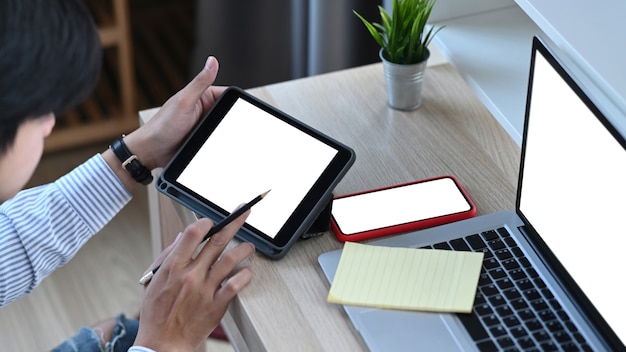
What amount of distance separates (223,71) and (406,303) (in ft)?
3.83

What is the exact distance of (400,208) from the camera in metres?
1.16

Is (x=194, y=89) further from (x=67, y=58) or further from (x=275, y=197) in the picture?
(x=67, y=58)

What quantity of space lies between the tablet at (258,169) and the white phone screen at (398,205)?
0.18 ft

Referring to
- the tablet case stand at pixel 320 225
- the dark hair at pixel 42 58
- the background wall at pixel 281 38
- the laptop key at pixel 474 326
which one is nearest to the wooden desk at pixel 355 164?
the tablet case stand at pixel 320 225

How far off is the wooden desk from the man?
0.18 feet

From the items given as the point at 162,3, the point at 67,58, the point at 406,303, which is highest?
the point at 67,58

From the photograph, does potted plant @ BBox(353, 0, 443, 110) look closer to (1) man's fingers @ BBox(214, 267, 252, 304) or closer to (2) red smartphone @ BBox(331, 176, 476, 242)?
(2) red smartphone @ BBox(331, 176, 476, 242)

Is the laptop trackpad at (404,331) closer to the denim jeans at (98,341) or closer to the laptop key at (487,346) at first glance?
the laptop key at (487,346)

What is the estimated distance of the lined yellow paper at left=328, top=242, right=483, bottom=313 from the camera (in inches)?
40.6

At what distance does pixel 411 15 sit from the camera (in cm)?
125

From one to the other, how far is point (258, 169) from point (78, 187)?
26 centimetres

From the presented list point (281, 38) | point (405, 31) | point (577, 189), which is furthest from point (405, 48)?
point (281, 38)

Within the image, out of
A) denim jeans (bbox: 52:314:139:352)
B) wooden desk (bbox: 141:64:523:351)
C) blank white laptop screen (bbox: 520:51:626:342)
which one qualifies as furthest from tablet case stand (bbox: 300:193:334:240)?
denim jeans (bbox: 52:314:139:352)

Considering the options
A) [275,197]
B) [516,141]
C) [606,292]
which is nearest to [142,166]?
[275,197]
